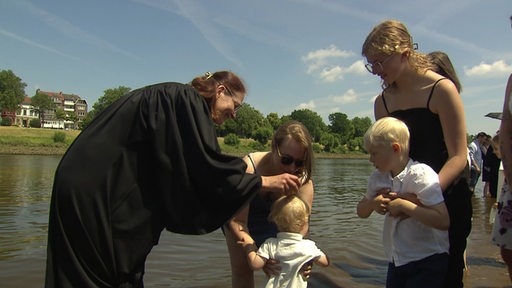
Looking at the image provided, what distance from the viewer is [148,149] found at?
2428 mm

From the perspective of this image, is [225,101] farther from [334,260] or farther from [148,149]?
[334,260]

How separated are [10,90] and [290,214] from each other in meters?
112

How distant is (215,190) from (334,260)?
4.83 m

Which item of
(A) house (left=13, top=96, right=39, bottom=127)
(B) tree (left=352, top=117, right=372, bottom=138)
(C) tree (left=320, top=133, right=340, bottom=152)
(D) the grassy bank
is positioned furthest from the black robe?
(A) house (left=13, top=96, right=39, bottom=127)

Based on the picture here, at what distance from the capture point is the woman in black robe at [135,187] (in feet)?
7.51

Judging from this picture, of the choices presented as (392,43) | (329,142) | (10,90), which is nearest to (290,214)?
(392,43)

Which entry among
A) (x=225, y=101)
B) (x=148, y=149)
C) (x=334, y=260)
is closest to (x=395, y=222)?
(x=225, y=101)

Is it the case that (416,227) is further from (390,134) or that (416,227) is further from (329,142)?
(329,142)

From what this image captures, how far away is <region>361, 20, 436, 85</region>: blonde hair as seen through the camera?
8.90 ft

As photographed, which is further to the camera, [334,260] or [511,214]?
[334,260]

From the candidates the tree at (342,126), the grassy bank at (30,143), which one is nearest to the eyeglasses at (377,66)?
the grassy bank at (30,143)

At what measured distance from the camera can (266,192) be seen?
340cm

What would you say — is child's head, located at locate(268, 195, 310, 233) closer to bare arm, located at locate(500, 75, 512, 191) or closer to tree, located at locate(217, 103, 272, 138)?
bare arm, located at locate(500, 75, 512, 191)

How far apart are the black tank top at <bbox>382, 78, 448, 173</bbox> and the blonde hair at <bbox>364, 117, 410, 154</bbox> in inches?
7.3
